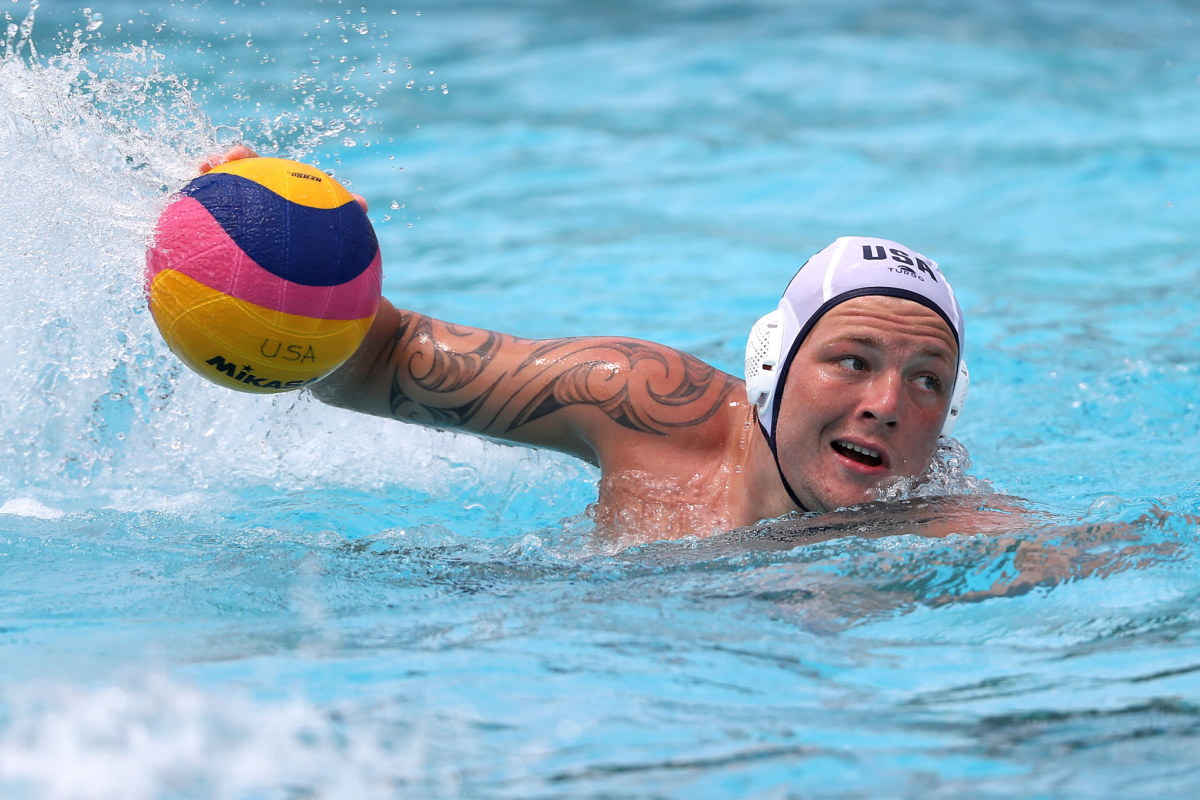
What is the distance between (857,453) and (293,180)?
1857 mm

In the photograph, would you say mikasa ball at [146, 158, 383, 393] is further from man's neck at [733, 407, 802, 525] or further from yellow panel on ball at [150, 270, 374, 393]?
man's neck at [733, 407, 802, 525]

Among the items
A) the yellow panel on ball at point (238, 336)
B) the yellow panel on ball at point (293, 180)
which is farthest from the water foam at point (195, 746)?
the yellow panel on ball at point (293, 180)

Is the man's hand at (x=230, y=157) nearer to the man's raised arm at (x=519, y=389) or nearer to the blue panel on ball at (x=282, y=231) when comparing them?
the blue panel on ball at (x=282, y=231)

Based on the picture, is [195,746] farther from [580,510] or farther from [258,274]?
[580,510]

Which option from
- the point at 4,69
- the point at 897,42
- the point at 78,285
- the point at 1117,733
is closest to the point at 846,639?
the point at 1117,733

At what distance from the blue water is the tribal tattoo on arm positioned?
0.39 metres

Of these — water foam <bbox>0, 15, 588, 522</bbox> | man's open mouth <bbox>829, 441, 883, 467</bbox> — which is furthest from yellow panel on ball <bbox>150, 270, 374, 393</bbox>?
man's open mouth <bbox>829, 441, 883, 467</bbox>

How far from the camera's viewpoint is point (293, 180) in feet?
10.6

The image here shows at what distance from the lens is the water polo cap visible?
3.44 meters

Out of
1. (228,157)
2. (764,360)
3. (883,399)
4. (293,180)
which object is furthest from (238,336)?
(883,399)

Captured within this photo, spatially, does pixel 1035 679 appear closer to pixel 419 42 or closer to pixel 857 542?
pixel 857 542

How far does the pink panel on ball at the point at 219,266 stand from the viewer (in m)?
3.09

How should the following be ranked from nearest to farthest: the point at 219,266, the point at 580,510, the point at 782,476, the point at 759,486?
the point at 219,266 < the point at 782,476 < the point at 759,486 < the point at 580,510

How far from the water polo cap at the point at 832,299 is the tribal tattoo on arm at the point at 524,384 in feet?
1.18
